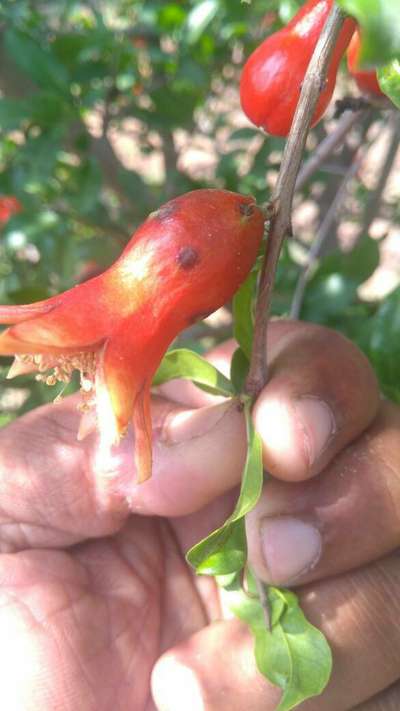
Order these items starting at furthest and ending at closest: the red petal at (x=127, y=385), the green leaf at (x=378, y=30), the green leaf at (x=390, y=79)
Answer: the red petal at (x=127, y=385) → the green leaf at (x=390, y=79) → the green leaf at (x=378, y=30)

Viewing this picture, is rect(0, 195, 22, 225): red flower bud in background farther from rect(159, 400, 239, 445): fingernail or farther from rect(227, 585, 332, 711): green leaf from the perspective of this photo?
rect(227, 585, 332, 711): green leaf

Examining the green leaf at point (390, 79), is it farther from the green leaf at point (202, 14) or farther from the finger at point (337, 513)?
the green leaf at point (202, 14)

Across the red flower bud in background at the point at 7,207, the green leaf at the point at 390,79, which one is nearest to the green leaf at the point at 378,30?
the green leaf at the point at 390,79

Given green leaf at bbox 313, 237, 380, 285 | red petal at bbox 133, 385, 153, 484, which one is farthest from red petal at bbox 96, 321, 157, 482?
green leaf at bbox 313, 237, 380, 285

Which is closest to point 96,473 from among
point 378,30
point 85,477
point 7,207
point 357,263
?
point 85,477

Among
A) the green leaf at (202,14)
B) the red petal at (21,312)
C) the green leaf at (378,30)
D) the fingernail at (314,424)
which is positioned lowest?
the fingernail at (314,424)

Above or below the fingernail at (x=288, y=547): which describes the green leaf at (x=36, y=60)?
above

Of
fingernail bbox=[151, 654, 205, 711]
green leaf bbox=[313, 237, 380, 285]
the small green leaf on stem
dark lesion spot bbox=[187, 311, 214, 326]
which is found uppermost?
dark lesion spot bbox=[187, 311, 214, 326]

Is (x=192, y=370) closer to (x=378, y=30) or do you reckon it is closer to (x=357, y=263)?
(x=378, y=30)

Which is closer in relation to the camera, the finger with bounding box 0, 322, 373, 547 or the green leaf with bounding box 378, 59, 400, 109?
the green leaf with bounding box 378, 59, 400, 109
